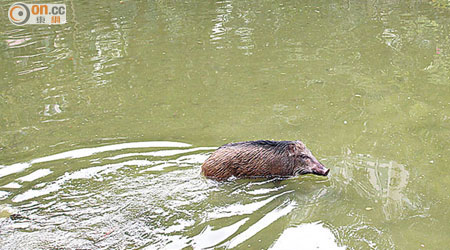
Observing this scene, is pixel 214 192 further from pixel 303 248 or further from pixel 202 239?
pixel 303 248

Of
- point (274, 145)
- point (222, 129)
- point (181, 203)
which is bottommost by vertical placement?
point (181, 203)

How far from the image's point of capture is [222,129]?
22.3 feet

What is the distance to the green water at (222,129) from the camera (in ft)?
15.3

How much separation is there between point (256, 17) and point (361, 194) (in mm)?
8566

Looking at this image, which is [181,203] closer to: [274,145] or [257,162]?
[257,162]

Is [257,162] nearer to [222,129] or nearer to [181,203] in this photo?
[181,203]

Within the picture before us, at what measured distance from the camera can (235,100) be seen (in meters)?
7.72

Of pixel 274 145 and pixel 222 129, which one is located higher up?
pixel 274 145

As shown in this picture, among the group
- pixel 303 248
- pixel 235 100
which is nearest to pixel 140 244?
pixel 303 248

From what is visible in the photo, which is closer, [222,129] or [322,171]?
[322,171]

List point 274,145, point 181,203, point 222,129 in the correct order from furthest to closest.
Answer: point 222,129, point 274,145, point 181,203

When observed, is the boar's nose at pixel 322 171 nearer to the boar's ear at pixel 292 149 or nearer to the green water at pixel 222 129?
the green water at pixel 222 129

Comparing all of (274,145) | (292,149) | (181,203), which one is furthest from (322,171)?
(181,203)

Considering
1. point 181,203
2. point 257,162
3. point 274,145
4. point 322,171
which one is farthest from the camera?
point 274,145
